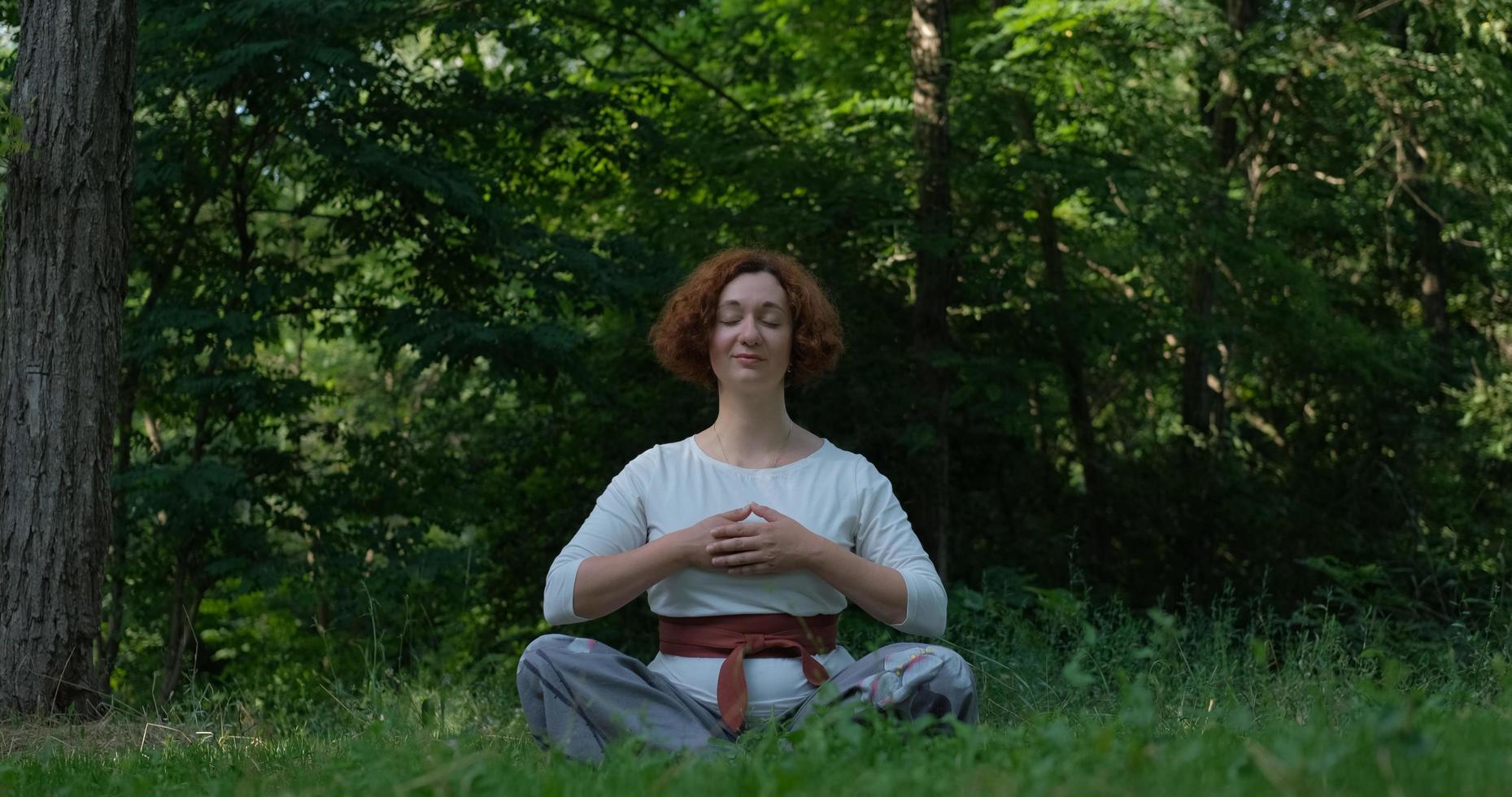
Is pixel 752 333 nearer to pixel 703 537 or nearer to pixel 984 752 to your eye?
pixel 703 537

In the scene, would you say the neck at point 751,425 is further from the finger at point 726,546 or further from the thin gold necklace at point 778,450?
the finger at point 726,546

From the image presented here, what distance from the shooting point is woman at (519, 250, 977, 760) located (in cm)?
332

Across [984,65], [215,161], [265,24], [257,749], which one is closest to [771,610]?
[257,749]

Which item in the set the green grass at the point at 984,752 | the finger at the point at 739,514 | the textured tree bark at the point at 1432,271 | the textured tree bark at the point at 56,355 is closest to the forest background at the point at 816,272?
the textured tree bark at the point at 1432,271

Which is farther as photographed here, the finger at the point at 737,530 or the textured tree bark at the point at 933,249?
the textured tree bark at the point at 933,249

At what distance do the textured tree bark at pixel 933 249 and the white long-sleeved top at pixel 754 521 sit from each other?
17.7ft

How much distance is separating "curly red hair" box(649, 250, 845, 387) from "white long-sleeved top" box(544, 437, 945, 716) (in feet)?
1.14

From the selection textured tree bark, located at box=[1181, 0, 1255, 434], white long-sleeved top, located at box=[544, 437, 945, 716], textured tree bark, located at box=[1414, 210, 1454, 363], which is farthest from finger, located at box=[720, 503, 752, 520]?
textured tree bark, located at box=[1414, 210, 1454, 363]

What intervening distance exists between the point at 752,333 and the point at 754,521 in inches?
23.3

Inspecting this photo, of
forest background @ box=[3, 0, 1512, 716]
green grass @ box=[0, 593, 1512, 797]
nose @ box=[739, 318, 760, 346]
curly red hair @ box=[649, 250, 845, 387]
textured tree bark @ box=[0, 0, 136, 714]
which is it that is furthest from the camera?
forest background @ box=[3, 0, 1512, 716]

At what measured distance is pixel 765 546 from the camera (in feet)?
10.9

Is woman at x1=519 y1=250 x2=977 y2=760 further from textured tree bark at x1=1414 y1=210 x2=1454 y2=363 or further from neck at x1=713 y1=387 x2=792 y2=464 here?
textured tree bark at x1=1414 y1=210 x2=1454 y2=363

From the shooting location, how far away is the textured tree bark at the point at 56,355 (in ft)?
17.0

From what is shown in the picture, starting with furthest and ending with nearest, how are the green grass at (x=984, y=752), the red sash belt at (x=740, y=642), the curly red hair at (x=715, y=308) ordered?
the curly red hair at (x=715, y=308), the red sash belt at (x=740, y=642), the green grass at (x=984, y=752)
